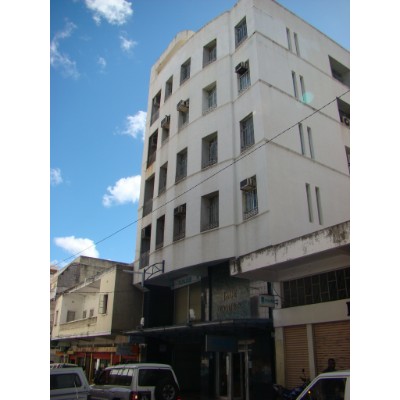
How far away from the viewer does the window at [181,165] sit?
2153 cm

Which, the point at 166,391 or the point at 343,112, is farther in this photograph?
the point at 343,112

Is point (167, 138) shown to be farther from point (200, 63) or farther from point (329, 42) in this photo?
point (329, 42)

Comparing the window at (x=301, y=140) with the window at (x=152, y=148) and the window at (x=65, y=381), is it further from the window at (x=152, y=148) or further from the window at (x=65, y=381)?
the window at (x=65, y=381)

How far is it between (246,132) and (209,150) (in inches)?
108

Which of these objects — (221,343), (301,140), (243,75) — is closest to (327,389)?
(221,343)

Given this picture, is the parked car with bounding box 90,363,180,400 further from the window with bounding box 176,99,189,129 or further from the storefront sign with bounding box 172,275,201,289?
the window with bounding box 176,99,189,129

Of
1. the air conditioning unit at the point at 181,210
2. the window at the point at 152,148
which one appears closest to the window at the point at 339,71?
the window at the point at 152,148

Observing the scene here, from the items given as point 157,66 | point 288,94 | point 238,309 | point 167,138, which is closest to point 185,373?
point 238,309

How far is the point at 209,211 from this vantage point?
19.0 metres

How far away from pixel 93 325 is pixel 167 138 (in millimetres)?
13603

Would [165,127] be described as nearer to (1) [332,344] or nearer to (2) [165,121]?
(2) [165,121]

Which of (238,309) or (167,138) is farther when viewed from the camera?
(167,138)

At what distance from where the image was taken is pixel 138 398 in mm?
10055

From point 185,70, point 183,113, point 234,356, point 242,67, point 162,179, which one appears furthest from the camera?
point 185,70
